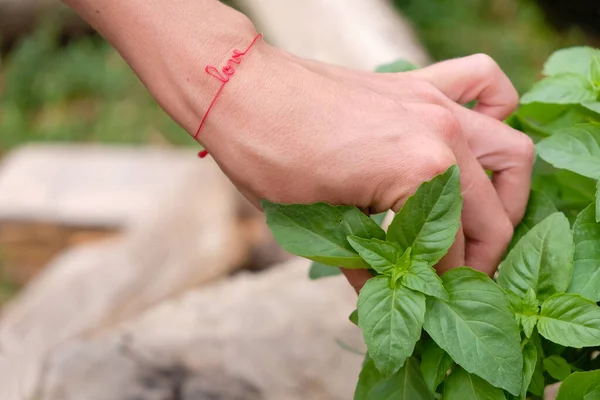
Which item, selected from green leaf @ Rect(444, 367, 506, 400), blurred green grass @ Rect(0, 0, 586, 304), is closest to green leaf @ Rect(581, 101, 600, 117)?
green leaf @ Rect(444, 367, 506, 400)

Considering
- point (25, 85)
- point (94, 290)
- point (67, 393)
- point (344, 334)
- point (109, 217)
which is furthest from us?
point (25, 85)

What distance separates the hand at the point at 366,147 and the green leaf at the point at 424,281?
72 millimetres

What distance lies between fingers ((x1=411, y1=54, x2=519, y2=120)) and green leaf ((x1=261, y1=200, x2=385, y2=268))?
235 millimetres

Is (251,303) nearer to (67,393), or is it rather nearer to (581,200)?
(67,393)

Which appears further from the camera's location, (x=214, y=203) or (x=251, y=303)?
(x=214, y=203)

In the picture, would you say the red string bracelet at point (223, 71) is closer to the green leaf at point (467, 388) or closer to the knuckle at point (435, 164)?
the knuckle at point (435, 164)

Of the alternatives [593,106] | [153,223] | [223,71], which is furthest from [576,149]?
[153,223]

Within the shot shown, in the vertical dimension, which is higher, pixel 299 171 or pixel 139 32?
pixel 139 32

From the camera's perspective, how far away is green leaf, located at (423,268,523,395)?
2.29 ft

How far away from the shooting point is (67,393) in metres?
1.19

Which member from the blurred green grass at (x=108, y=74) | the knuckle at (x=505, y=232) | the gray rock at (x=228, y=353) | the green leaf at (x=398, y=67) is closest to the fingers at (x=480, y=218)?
the knuckle at (x=505, y=232)

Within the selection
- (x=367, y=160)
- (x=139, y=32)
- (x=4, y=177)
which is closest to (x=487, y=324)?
(x=367, y=160)

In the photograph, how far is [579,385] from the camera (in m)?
0.71

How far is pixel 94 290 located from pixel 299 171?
108 cm
